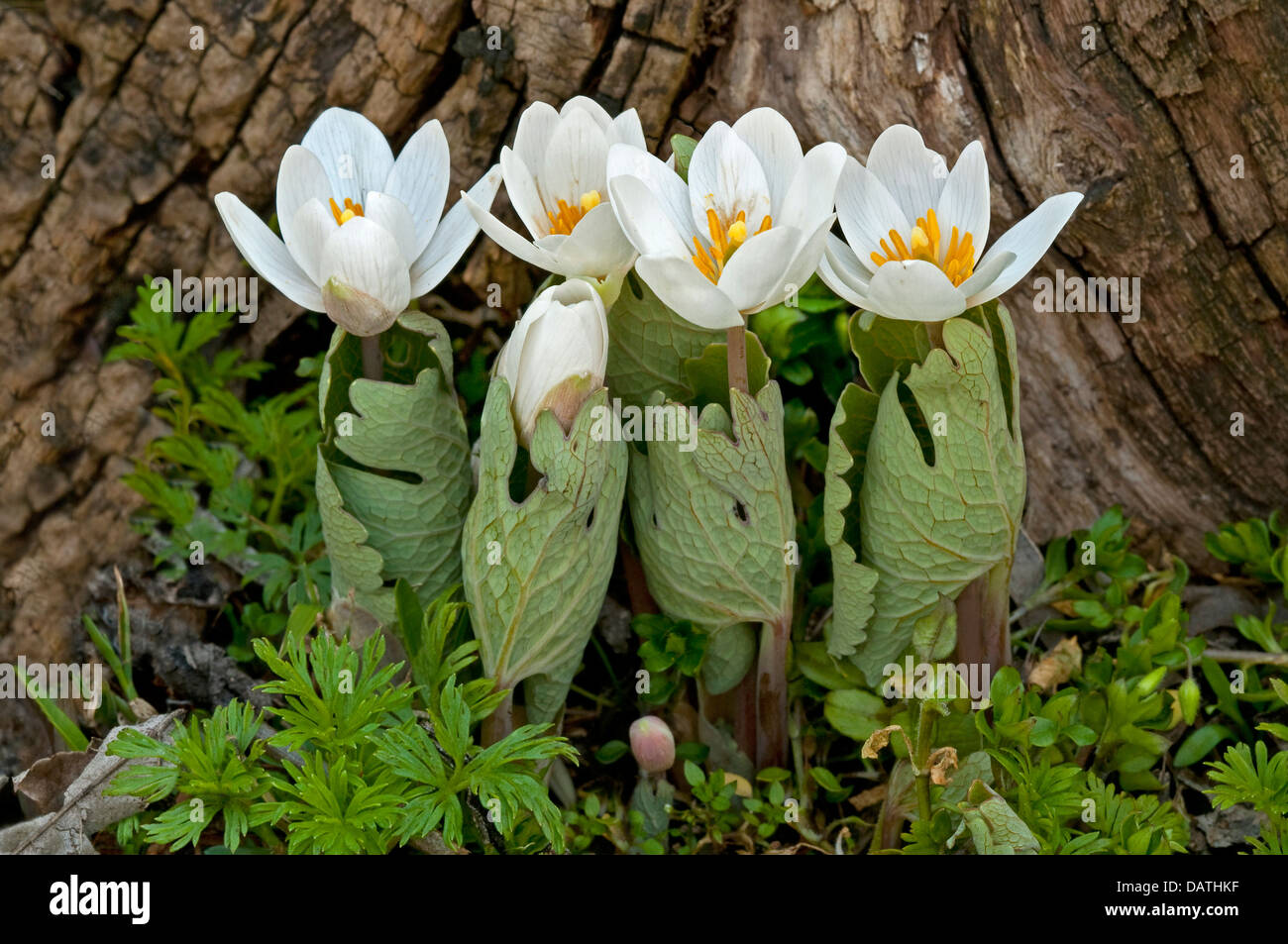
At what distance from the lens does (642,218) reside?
1.69 m

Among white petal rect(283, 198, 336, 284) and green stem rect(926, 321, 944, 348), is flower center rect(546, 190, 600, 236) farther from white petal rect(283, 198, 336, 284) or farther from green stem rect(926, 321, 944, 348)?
green stem rect(926, 321, 944, 348)

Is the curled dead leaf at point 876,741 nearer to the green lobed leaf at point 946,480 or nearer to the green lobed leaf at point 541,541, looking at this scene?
the green lobed leaf at point 946,480

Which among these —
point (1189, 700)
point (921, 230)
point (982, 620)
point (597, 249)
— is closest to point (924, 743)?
point (982, 620)

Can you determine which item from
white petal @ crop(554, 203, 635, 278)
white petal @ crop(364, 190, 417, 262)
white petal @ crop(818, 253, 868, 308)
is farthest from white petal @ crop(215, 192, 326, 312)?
white petal @ crop(818, 253, 868, 308)

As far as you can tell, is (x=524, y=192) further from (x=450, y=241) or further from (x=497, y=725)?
(x=497, y=725)

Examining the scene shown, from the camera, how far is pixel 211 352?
2691 millimetres

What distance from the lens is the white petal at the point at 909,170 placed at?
74.5 inches

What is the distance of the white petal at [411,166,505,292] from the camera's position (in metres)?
1.95

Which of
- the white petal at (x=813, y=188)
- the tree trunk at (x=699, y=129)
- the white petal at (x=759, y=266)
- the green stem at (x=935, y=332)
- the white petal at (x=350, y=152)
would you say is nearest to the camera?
the white petal at (x=759, y=266)

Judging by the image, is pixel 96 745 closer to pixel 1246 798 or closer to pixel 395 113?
pixel 395 113

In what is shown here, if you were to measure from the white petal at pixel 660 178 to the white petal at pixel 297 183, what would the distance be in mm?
470

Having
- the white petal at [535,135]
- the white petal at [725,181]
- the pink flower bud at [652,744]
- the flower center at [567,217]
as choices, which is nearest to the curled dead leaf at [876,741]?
the pink flower bud at [652,744]

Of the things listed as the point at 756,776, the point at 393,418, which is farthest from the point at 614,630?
the point at 393,418

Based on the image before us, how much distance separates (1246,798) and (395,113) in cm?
192
